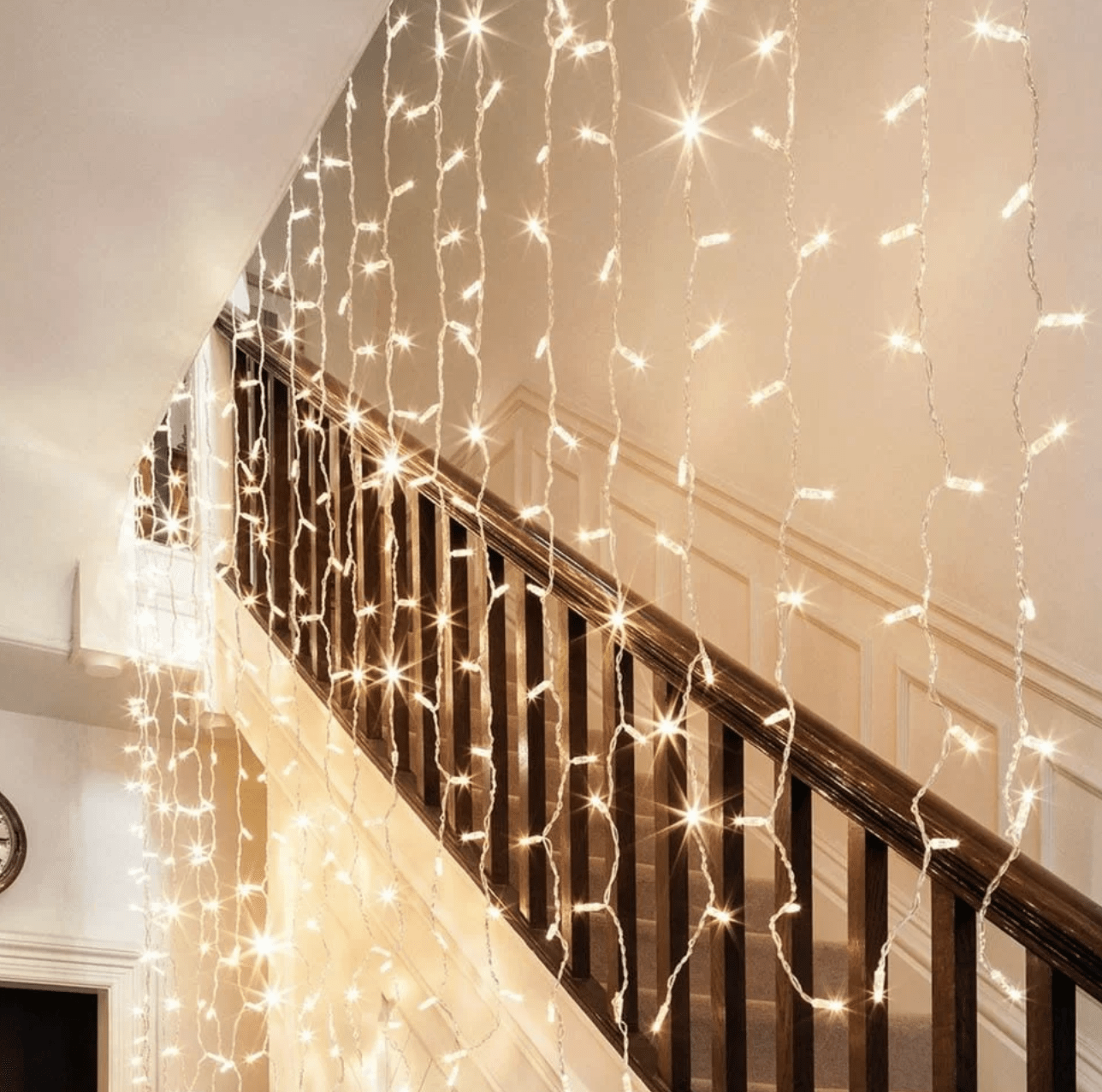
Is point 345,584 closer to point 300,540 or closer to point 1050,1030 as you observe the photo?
point 300,540

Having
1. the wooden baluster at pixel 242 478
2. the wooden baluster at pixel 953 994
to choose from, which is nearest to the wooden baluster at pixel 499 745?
the wooden baluster at pixel 953 994

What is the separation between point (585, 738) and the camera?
2316 millimetres

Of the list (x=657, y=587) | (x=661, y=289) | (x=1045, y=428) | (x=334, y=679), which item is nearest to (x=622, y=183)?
(x=661, y=289)

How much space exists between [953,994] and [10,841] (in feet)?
11.3

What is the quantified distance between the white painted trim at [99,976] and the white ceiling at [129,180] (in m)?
1.90

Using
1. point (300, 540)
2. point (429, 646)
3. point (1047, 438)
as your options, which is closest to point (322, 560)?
point (300, 540)

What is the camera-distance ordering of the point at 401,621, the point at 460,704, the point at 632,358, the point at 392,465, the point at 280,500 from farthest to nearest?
the point at 280,500, the point at 401,621, the point at 392,465, the point at 460,704, the point at 632,358

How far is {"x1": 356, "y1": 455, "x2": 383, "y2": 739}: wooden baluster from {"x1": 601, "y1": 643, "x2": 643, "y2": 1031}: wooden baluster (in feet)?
2.81

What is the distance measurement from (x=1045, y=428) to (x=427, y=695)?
1588 millimetres

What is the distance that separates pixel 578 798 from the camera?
233 cm

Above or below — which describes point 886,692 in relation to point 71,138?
below

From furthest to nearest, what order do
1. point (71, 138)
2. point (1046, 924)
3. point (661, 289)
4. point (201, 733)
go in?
1. point (201, 733)
2. point (661, 289)
3. point (71, 138)
4. point (1046, 924)

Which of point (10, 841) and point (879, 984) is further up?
point (10, 841)

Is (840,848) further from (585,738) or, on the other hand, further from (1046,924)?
(1046,924)
